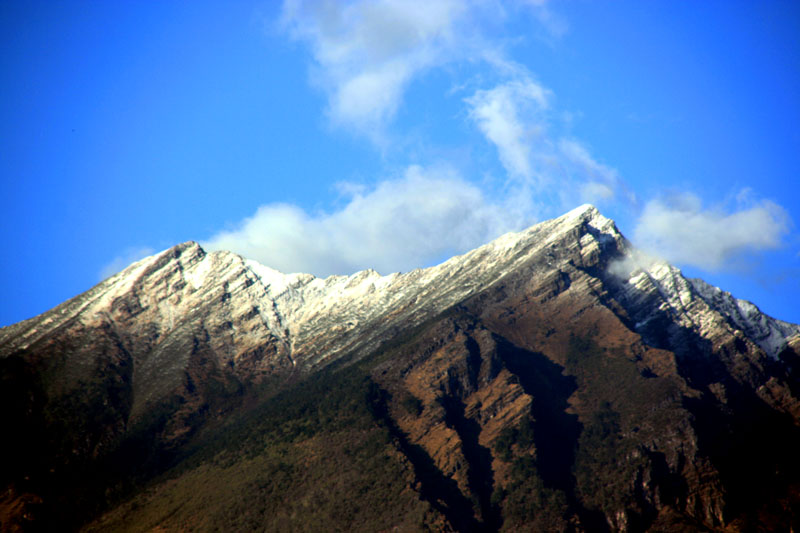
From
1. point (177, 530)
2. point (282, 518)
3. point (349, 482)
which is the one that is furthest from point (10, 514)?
point (349, 482)

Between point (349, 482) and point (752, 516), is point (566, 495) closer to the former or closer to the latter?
point (752, 516)

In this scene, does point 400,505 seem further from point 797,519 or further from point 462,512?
point 797,519

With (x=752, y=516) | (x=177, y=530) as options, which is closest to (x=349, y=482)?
(x=177, y=530)

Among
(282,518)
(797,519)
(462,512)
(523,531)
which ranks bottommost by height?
(797,519)

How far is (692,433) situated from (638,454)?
16911 millimetres

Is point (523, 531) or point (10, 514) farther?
point (10, 514)

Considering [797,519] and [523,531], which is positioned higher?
[523,531]

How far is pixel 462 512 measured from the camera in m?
187

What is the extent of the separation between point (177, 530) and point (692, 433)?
14644 cm

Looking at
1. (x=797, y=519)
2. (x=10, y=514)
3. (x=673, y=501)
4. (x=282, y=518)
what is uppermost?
(x=10, y=514)

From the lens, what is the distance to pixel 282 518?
7461 inches

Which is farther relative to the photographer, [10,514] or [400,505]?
[10,514]

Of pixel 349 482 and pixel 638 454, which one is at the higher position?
pixel 349 482

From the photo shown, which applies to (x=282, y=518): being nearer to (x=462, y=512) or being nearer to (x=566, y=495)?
(x=462, y=512)
